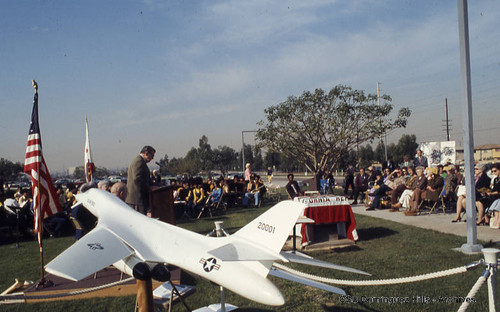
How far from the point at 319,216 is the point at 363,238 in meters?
1.41

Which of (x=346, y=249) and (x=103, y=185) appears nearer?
(x=103, y=185)

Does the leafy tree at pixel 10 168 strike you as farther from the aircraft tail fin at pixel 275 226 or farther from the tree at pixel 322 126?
the aircraft tail fin at pixel 275 226

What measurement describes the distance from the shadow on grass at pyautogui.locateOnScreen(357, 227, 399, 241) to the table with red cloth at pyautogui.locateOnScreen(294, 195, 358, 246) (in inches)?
26.7

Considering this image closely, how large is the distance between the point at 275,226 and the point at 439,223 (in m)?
7.68

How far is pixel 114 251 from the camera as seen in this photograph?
3.12 meters

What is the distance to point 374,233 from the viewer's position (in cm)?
812

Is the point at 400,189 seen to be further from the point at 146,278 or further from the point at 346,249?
the point at 146,278

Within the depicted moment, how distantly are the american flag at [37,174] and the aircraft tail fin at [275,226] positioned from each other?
4.25m

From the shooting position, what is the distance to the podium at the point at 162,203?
5.64 meters

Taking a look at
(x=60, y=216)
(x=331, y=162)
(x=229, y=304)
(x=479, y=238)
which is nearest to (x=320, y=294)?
(x=229, y=304)

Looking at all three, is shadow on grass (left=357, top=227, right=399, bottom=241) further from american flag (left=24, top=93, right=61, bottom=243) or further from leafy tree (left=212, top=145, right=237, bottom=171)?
leafy tree (left=212, top=145, right=237, bottom=171)

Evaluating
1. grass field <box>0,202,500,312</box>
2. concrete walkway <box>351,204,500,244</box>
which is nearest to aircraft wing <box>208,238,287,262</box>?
grass field <box>0,202,500,312</box>

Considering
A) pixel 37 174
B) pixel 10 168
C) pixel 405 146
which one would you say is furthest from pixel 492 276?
pixel 10 168

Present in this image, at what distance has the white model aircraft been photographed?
9.02 ft
